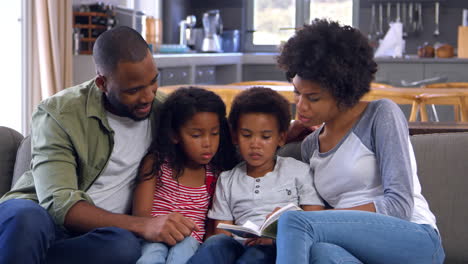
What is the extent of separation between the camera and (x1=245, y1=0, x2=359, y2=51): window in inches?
296

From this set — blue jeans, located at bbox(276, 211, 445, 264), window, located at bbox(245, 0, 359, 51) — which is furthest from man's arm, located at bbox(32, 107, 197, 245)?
window, located at bbox(245, 0, 359, 51)

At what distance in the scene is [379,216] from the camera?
5.65ft

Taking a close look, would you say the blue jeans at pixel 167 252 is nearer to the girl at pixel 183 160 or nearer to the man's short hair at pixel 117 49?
the girl at pixel 183 160

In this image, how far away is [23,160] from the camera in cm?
217

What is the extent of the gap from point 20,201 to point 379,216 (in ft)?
3.13

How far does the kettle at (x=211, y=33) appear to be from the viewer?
660 centimetres

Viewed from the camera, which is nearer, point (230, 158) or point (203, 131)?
point (203, 131)

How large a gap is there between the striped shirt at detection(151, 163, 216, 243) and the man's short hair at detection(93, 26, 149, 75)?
0.35 m

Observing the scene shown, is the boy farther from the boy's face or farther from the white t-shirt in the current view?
the white t-shirt

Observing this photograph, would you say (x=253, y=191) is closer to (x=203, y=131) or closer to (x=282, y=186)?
(x=282, y=186)

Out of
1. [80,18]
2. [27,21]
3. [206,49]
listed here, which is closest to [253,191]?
[27,21]

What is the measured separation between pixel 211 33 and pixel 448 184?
485 cm

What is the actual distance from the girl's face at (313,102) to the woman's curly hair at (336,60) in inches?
0.6

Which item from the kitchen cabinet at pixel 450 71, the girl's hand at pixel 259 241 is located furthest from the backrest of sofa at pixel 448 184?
the kitchen cabinet at pixel 450 71
